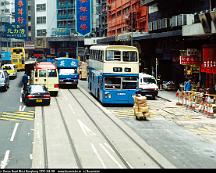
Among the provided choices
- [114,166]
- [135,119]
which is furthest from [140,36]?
[114,166]

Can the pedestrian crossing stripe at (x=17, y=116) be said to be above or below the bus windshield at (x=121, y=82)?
below

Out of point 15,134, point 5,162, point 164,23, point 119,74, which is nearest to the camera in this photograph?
point 5,162

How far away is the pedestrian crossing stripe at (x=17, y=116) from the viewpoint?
2862 cm

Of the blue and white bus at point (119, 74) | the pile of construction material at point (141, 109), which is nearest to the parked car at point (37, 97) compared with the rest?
the blue and white bus at point (119, 74)

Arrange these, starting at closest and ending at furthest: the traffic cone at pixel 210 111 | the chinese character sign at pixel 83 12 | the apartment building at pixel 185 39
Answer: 1. the traffic cone at pixel 210 111
2. the apartment building at pixel 185 39
3. the chinese character sign at pixel 83 12

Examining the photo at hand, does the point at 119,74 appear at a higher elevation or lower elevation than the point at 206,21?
lower

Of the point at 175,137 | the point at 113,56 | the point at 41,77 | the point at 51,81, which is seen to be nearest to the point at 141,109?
the point at 175,137

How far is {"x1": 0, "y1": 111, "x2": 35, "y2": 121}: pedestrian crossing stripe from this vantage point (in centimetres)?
2862

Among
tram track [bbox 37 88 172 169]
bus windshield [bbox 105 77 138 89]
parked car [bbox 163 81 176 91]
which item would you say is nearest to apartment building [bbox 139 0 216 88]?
parked car [bbox 163 81 176 91]

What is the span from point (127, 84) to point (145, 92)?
20.5 ft

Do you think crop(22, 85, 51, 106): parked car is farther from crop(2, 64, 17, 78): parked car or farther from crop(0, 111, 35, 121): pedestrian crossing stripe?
crop(2, 64, 17, 78): parked car

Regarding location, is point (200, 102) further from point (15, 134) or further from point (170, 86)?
point (170, 86)

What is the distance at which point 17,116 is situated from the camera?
29484mm

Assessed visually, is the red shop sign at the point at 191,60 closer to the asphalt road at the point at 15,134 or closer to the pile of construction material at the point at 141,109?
the asphalt road at the point at 15,134
